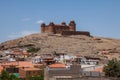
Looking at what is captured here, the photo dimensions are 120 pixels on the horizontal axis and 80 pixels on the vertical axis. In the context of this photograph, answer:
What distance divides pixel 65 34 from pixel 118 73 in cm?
8067

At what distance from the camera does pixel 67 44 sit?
10362cm

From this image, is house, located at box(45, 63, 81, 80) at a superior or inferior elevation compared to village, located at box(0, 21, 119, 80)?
inferior

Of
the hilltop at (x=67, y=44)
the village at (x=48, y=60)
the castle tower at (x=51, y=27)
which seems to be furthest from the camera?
the castle tower at (x=51, y=27)

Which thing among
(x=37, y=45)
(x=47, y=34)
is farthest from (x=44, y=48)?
(x=47, y=34)

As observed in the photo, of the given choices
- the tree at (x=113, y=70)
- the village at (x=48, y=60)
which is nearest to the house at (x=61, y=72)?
the village at (x=48, y=60)

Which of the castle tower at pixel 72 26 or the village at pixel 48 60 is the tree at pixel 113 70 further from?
the castle tower at pixel 72 26

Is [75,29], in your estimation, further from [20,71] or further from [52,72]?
[52,72]

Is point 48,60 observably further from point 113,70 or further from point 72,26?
point 72,26

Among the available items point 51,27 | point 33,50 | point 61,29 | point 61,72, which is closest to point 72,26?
point 61,29

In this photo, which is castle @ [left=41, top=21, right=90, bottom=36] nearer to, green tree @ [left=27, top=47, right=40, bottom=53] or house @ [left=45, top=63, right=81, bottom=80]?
green tree @ [left=27, top=47, right=40, bottom=53]

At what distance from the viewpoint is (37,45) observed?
328ft

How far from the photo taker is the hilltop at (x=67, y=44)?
95981 millimetres

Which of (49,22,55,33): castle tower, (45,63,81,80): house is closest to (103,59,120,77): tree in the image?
(45,63,81,80): house

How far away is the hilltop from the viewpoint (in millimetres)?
95981
